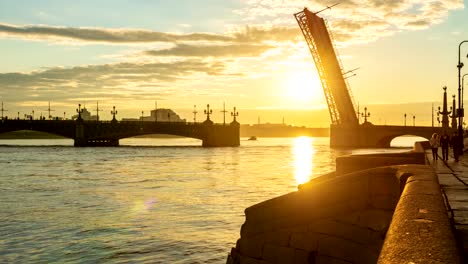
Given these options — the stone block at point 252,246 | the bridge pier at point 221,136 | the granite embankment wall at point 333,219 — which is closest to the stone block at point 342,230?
the granite embankment wall at point 333,219

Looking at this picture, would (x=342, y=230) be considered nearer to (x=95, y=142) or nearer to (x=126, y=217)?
(x=126, y=217)

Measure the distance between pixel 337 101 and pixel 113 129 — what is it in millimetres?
62556

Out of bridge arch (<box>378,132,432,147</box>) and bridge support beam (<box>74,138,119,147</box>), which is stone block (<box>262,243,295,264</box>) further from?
bridge support beam (<box>74,138,119,147</box>)

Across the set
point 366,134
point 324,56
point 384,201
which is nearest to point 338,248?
point 384,201

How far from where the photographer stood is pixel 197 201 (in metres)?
31.8

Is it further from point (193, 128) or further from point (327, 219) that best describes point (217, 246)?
point (193, 128)

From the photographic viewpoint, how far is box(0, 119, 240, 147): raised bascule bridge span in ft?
397

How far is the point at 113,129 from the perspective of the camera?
126m

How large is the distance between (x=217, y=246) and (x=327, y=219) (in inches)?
381

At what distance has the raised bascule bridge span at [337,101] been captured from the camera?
72.4 metres

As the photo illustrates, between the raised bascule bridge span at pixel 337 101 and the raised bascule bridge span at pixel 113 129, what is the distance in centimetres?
3705

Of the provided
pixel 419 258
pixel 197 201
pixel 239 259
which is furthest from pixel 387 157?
pixel 197 201

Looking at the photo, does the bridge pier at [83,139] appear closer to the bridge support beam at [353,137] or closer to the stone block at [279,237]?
the bridge support beam at [353,137]

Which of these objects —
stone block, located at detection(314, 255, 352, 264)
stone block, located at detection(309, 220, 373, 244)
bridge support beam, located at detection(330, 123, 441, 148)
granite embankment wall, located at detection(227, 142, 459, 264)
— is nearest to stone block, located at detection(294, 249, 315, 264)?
granite embankment wall, located at detection(227, 142, 459, 264)
